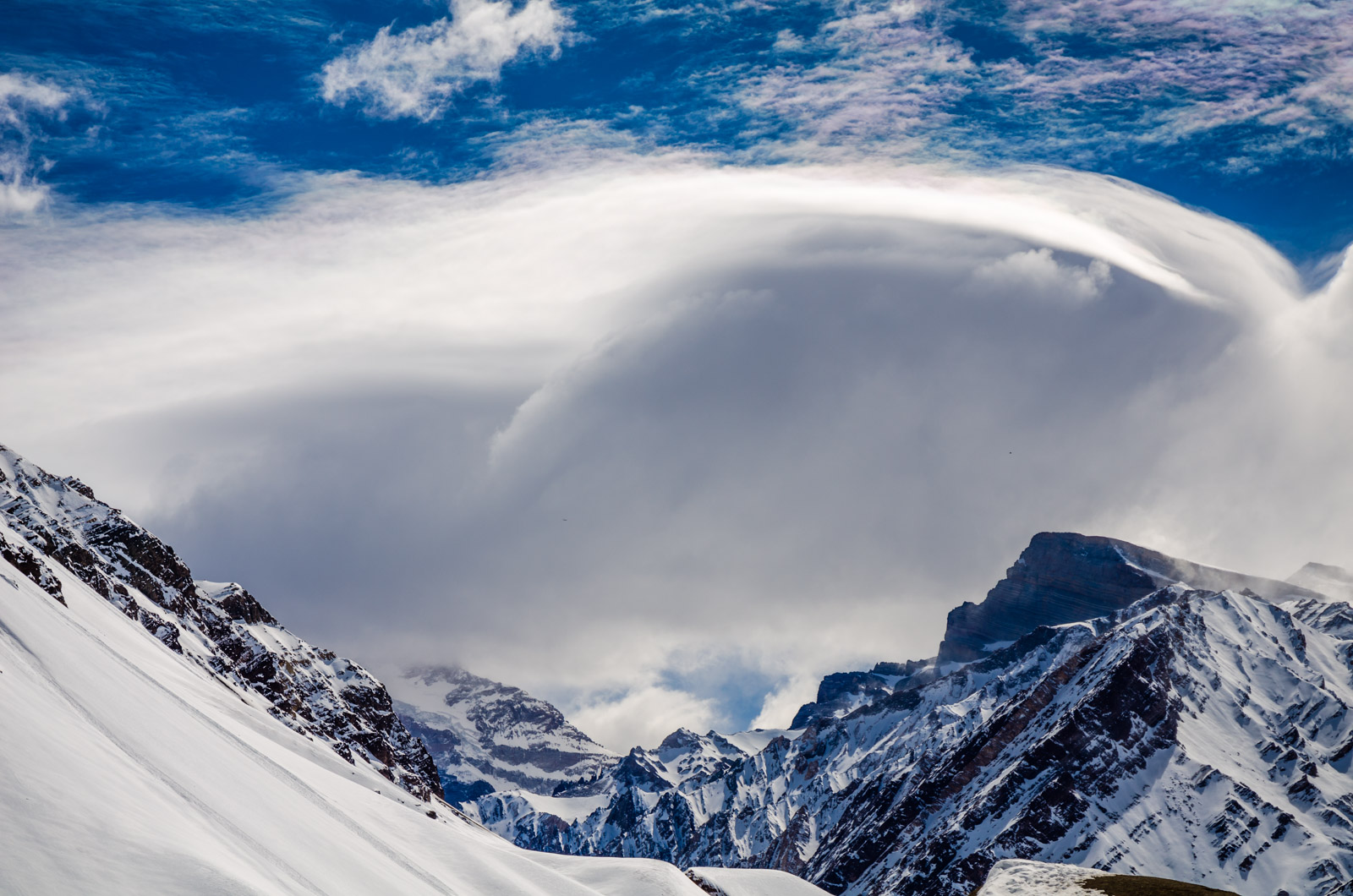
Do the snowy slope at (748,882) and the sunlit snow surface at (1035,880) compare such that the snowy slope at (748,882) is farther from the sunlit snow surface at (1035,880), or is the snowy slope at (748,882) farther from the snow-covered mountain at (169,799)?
the sunlit snow surface at (1035,880)

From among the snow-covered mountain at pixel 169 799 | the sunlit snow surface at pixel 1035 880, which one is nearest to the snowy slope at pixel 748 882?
the snow-covered mountain at pixel 169 799

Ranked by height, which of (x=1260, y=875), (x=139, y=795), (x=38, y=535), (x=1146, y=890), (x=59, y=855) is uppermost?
(x=1260, y=875)

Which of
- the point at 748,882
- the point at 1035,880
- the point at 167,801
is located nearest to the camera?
the point at 167,801

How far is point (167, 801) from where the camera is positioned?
53.9m

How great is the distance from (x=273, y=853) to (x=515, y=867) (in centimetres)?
5686

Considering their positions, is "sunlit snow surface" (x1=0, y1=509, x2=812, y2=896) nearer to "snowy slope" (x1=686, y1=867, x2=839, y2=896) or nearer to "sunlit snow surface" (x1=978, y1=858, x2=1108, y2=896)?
"snowy slope" (x1=686, y1=867, x2=839, y2=896)

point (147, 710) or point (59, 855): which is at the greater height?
point (147, 710)

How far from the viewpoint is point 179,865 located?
41906 mm

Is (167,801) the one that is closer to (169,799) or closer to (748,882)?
(169,799)

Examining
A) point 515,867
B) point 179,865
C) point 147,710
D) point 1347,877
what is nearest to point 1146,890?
point 179,865

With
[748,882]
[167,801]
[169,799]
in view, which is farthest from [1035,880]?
[748,882]

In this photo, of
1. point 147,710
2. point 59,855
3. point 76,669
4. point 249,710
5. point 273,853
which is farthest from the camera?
point 249,710

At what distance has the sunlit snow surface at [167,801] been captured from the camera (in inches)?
1599

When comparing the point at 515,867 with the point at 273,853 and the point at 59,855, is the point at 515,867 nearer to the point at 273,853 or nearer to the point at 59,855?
Result: the point at 273,853
